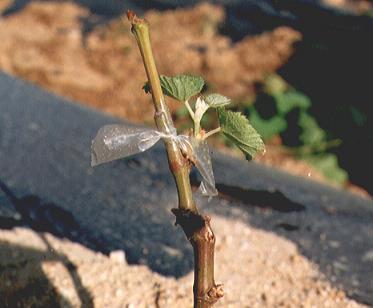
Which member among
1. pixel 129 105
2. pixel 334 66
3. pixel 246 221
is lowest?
pixel 129 105

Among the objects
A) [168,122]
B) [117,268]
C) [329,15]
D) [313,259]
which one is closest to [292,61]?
[329,15]

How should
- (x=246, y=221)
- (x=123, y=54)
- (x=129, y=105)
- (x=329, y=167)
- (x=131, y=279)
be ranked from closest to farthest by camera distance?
(x=131, y=279) < (x=246, y=221) < (x=329, y=167) < (x=129, y=105) < (x=123, y=54)

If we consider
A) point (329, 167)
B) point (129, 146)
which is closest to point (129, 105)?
point (329, 167)

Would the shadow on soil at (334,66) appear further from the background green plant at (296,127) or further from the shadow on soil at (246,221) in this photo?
the shadow on soil at (246,221)

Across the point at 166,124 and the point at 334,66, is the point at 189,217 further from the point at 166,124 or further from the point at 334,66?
the point at 334,66

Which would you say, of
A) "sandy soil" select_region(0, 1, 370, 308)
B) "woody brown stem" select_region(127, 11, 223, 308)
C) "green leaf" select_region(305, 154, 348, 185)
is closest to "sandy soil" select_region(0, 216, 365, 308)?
"sandy soil" select_region(0, 1, 370, 308)

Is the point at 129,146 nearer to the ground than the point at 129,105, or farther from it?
farther from it

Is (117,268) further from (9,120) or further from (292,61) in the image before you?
(292,61)
